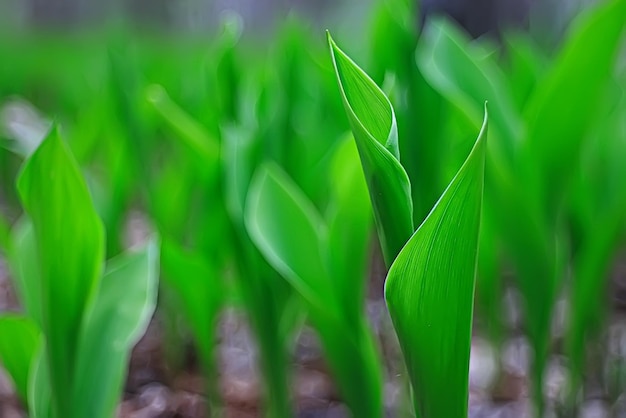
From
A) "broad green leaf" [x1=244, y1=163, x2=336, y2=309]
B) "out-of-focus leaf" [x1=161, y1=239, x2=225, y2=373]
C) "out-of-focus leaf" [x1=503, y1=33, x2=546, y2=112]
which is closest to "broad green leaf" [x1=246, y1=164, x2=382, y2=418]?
"broad green leaf" [x1=244, y1=163, x2=336, y2=309]

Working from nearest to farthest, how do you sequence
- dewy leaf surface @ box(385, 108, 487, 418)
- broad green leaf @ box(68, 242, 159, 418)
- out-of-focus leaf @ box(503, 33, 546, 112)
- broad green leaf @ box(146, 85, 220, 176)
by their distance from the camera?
dewy leaf surface @ box(385, 108, 487, 418)
broad green leaf @ box(68, 242, 159, 418)
broad green leaf @ box(146, 85, 220, 176)
out-of-focus leaf @ box(503, 33, 546, 112)

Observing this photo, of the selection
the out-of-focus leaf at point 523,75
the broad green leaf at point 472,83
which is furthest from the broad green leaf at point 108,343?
the out-of-focus leaf at point 523,75

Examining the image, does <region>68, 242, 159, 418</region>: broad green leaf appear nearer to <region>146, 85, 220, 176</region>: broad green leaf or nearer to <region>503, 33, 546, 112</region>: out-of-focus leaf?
<region>146, 85, 220, 176</region>: broad green leaf

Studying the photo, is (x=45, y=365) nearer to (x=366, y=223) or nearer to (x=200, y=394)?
(x=366, y=223)

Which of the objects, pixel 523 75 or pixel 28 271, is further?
pixel 523 75

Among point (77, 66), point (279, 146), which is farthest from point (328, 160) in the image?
point (77, 66)

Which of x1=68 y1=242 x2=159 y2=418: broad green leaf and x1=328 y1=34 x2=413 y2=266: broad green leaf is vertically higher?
x1=328 y1=34 x2=413 y2=266: broad green leaf

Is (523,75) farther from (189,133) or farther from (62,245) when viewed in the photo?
(62,245)

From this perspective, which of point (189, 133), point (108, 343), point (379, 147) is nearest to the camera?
point (379, 147)

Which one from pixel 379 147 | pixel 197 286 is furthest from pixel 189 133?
pixel 379 147
